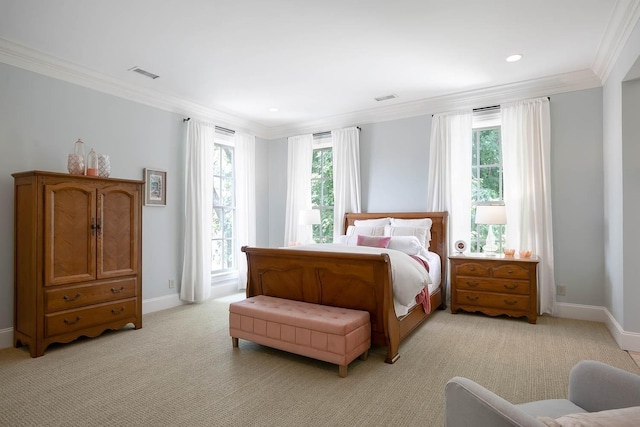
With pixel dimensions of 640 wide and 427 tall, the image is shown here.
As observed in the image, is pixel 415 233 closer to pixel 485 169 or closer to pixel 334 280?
pixel 485 169

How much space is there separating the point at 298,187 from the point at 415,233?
2317 mm

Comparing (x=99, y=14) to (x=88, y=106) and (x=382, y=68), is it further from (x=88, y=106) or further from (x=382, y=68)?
(x=382, y=68)

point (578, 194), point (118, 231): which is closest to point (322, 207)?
point (118, 231)

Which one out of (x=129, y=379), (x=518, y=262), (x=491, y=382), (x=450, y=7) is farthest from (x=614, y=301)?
(x=129, y=379)

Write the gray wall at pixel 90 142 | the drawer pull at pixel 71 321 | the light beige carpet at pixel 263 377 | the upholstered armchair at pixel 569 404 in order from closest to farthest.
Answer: the upholstered armchair at pixel 569 404, the light beige carpet at pixel 263 377, the drawer pull at pixel 71 321, the gray wall at pixel 90 142

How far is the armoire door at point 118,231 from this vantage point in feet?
11.8

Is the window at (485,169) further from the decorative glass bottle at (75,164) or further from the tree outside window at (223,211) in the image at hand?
the decorative glass bottle at (75,164)

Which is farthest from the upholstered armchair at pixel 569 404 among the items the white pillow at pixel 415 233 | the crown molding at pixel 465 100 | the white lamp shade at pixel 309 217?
the white lamp shade at pixel 309 217

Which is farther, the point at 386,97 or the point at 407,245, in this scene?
the point at 386,97

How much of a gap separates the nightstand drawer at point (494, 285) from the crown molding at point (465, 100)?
7.45 feet

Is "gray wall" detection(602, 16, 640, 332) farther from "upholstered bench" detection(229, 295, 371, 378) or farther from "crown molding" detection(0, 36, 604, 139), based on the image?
"upholstered bench" detection(229, 295, 371, 378)

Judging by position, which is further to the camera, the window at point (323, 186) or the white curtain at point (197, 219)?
the window at point (323, 186)

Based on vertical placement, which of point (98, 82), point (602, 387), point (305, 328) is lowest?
point (305, 328)

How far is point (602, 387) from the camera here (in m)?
1.33
